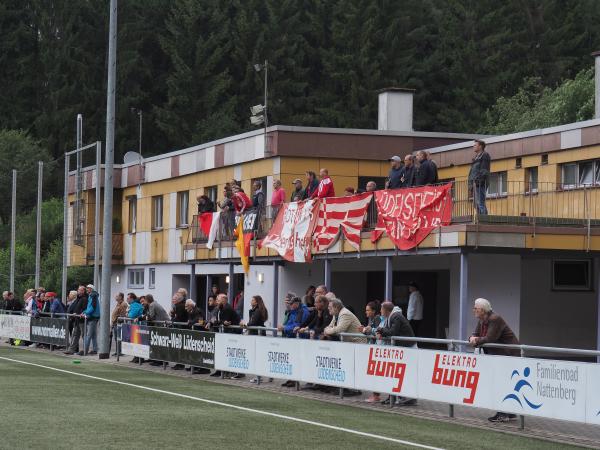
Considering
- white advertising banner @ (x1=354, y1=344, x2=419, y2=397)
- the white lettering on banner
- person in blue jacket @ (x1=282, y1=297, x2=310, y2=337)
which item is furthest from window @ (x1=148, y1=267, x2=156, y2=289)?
white advertising banner @ (x1=354, y1=344, x2=419, y2=397)

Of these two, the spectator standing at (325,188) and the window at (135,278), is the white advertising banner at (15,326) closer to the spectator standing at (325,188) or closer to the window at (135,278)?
the window at (135,278)

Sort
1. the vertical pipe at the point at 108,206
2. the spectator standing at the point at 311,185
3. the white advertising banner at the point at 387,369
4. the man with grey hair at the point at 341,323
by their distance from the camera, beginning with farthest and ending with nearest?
the vertical pipe at the point at 108,206 → the spectator standing at the point at 311,185 → the man with grey hair at the point at 341,323 → the white advertising banner at the point at 387,369

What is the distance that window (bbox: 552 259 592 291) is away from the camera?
31359 mm

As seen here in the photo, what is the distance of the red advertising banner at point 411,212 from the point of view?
25797 millimetres

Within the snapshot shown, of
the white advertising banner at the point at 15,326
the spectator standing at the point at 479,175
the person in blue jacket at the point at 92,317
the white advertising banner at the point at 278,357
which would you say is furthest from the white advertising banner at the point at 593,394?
the white advertising banner at the point at 15,326

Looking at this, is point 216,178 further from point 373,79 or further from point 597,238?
point 373,79

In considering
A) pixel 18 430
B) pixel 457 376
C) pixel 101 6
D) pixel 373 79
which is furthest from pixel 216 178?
pixel 101 6

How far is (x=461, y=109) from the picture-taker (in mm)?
78062

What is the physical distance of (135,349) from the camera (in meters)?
33.0

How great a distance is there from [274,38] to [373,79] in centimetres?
888

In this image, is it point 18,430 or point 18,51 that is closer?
point 18,430

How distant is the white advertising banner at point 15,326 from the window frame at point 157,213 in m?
7.34

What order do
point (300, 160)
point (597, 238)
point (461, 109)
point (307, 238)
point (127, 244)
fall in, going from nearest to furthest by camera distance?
point (597, 238) → point (307, 238) → point (300, 160) → point (127, 244) → point (461, 109)

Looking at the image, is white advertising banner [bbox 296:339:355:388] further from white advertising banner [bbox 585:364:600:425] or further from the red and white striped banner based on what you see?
white advertising banner [bbox 585:364:600:425]
